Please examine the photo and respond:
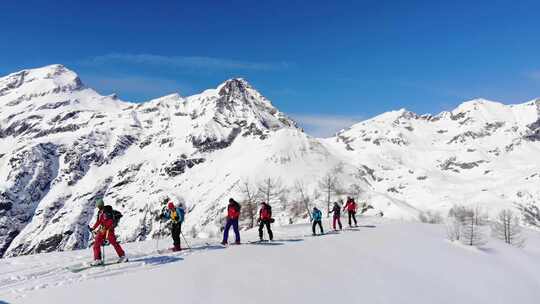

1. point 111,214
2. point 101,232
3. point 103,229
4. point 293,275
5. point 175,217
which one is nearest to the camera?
point 293,275

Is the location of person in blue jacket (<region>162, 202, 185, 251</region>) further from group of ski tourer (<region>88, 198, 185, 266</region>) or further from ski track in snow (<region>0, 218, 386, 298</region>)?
group of ski tourer (<region>88, 198, 185, 266</region>)

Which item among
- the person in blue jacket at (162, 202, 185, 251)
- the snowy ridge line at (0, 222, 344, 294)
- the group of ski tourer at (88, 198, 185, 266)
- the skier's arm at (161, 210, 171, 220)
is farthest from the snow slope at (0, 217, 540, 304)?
the skier's arm at (161, 210, 171, 220)

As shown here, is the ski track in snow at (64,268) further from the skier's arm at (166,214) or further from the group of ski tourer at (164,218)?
the skier's arm at (166,214)

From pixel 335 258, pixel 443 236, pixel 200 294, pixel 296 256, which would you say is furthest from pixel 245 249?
pixel 443 236

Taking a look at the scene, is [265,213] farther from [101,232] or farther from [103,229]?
[101,232]

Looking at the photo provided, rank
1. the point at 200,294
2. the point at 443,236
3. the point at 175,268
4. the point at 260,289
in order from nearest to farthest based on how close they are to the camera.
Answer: the point at 200,294, the point at 260,289, the point at 175,268, the point at 443,236

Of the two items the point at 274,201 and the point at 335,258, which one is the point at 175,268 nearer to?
the point at 335,258

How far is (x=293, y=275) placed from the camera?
65.1 feet

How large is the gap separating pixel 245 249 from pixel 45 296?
38.5 feet

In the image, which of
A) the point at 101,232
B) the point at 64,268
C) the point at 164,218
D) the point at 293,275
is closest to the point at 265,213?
the point at 164,218

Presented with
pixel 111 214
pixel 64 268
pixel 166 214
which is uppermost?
pixel 111 214

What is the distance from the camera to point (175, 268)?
63.3 ft

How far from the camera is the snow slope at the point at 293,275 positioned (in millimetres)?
16078

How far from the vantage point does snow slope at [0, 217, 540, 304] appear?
16.1m
